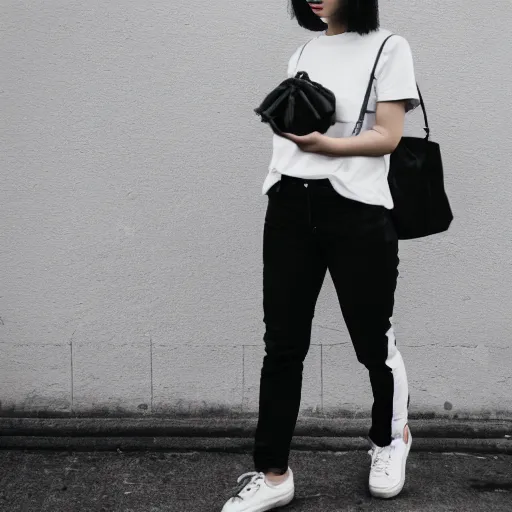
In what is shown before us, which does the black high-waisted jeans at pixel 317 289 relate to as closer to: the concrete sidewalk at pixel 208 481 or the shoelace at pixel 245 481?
the shoelace at pixel 245 481

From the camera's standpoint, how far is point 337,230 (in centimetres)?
251

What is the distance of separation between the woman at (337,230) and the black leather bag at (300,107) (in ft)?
0.13

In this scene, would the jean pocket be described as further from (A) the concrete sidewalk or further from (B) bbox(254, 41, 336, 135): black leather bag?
(A) the concrete sidewalk

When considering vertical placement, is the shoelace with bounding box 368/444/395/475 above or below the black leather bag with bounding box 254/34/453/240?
below

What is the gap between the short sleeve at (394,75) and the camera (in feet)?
7.98

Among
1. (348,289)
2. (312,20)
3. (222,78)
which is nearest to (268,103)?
(312,20)

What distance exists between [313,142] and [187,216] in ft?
3.80

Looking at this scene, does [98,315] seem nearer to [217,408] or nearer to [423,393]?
[217,408]

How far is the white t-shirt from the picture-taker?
2.44m

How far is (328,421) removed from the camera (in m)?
3.44

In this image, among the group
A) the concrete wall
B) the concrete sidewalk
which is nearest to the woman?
the concrete sidewalk

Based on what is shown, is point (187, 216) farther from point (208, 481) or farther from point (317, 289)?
point (208, 481)

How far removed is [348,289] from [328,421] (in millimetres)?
1061

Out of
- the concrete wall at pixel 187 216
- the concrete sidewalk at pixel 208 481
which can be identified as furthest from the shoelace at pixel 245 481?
the concrete wall at pixel 187 216
